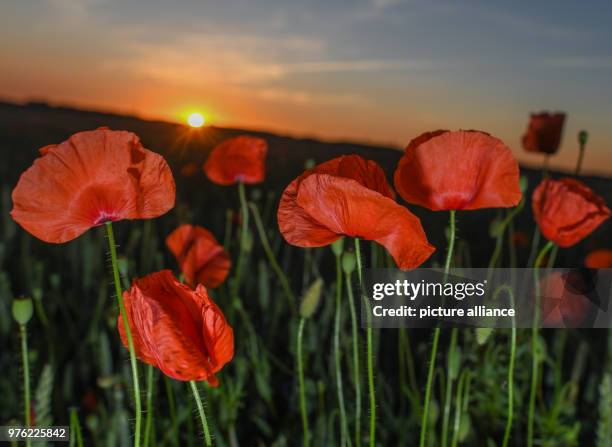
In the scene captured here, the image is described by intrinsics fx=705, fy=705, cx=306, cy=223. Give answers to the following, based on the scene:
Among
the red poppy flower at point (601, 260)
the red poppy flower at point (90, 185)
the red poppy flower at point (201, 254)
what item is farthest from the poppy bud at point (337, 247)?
the red poppy flower at point (601, 260)

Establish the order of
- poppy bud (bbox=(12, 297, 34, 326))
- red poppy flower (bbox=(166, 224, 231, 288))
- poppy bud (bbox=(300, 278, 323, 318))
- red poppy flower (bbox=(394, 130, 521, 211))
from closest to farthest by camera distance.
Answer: red poppy flower (bbox=(394, 130, 521, 211)), poppy bud (bbox=(12, 297, 34, 326)), poppy bud (bbox=(300, 278, 323, 318)), red poppy flower (bbox=(166, 224, 231, 288))

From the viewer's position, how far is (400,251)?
2.75 feet

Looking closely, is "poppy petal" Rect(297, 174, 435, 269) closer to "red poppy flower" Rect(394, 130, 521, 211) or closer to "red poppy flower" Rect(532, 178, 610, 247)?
"red poppy flower" Rect(394, 130, 521, 211)

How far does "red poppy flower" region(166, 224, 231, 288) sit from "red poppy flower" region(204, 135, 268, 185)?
1.69 ft

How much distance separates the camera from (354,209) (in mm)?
822

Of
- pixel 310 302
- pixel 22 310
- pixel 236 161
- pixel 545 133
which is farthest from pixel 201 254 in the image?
pixel 545 133

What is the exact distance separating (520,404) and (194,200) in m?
3.02

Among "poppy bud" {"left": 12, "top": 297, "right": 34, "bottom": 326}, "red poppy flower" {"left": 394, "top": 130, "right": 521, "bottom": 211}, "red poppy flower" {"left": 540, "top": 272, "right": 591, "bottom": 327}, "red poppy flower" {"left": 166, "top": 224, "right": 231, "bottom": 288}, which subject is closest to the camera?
"red poppy flower" {"left": 394, "top": 130, "right": 521, "bottom": 211}

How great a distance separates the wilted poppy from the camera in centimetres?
80

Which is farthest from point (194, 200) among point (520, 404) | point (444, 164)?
point (444, 164)

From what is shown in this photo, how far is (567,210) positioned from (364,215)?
2.30 ft

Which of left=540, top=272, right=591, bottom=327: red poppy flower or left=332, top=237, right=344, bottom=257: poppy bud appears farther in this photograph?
left=540, top=272, right=591, bottom=327: red poppy flower

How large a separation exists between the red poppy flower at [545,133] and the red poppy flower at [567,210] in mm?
594

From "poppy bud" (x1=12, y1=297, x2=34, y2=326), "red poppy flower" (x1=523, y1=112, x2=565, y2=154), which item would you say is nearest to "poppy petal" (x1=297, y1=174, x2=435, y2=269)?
"poppy bud" (x1=12, y1=297, x2=34, y2=326)
